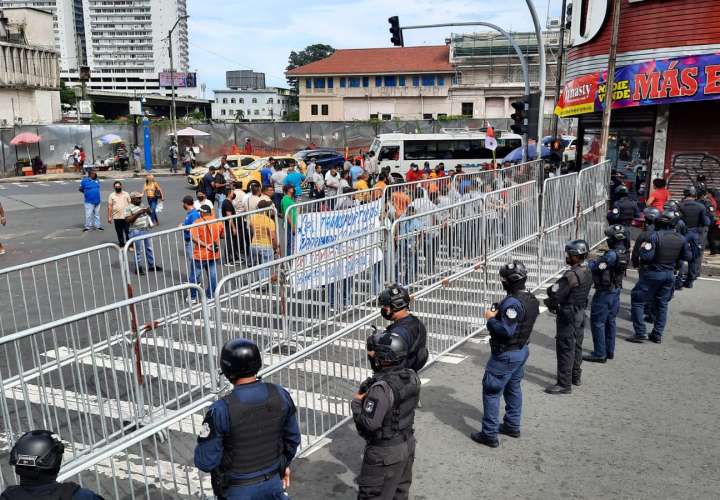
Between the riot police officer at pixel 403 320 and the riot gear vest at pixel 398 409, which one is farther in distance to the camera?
the riot police officer at pixel 403 320

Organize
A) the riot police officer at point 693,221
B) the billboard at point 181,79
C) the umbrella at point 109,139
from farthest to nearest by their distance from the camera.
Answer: the billboard at point 181,79 → the umbrella at point 109,139 → the riot police officer at point 693,221

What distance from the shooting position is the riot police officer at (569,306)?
256 inches

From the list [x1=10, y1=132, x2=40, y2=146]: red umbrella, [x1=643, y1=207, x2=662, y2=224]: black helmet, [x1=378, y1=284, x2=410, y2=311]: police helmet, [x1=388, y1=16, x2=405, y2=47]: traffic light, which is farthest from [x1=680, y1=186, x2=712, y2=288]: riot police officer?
[x1=10, y1=132, x2=40, y2=146]: red umbrella

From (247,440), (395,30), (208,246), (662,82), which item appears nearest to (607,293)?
(208,246)

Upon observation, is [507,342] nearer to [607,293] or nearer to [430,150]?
[607,293]

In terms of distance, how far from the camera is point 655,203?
40.5ft

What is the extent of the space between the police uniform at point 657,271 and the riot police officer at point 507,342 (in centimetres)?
351

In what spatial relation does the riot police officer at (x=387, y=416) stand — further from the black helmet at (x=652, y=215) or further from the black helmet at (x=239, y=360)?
the black helmet at (x=652, y=215)

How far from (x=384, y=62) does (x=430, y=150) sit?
4411cm

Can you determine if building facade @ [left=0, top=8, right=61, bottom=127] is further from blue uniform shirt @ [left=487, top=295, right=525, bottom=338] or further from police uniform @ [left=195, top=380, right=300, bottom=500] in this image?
police uniform @ [left=195, top=380, right=300, bottom=500]

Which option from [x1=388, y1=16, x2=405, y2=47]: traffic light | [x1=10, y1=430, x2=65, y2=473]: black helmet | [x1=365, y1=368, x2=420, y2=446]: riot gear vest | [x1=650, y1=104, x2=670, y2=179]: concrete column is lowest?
[x1=365, y1=368, x2=420, y2=446]: riot gear vest

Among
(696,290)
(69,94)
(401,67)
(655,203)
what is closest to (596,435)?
(696,290)

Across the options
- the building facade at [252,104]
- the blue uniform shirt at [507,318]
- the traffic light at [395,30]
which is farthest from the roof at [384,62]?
the building facade at [252,104]

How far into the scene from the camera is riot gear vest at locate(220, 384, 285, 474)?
3.44m
